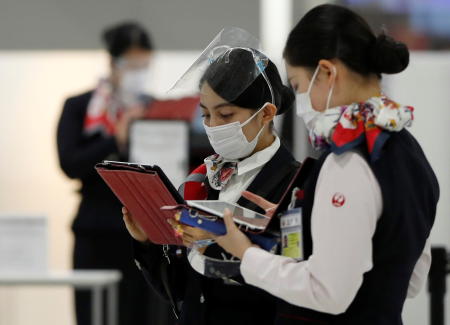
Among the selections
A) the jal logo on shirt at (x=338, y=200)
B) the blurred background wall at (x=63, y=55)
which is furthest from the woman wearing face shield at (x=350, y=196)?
the blurred background wall at (x=63, y=55)

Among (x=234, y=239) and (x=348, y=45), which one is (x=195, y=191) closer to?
(x=234, y=239)

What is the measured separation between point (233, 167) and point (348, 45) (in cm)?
43

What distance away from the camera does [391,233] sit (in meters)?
1.53

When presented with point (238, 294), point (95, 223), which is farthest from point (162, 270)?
point (95, 223)

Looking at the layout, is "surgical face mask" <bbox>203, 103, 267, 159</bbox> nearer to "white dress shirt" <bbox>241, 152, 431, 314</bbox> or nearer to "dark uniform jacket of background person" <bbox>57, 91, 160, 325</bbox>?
"white dress shirt" <bbox>241, 152, 431, 314</bbox>

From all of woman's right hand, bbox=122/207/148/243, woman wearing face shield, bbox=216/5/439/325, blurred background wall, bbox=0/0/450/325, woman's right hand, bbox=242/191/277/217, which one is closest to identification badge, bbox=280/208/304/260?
woman wearing face shield, bbox=216/5/439/325

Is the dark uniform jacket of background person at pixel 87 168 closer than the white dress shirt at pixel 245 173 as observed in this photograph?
No

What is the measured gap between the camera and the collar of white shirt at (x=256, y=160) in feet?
6.16

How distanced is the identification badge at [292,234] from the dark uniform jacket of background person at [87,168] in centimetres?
218

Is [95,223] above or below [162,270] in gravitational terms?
below

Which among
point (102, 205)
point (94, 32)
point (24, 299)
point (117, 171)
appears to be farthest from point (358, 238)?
point (94, 32)

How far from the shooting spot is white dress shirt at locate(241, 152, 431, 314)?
1.47 metres

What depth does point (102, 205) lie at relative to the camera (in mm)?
3787

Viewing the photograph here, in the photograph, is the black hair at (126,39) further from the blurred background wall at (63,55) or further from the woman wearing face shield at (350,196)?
the woman wearing face shield at (350,196)
